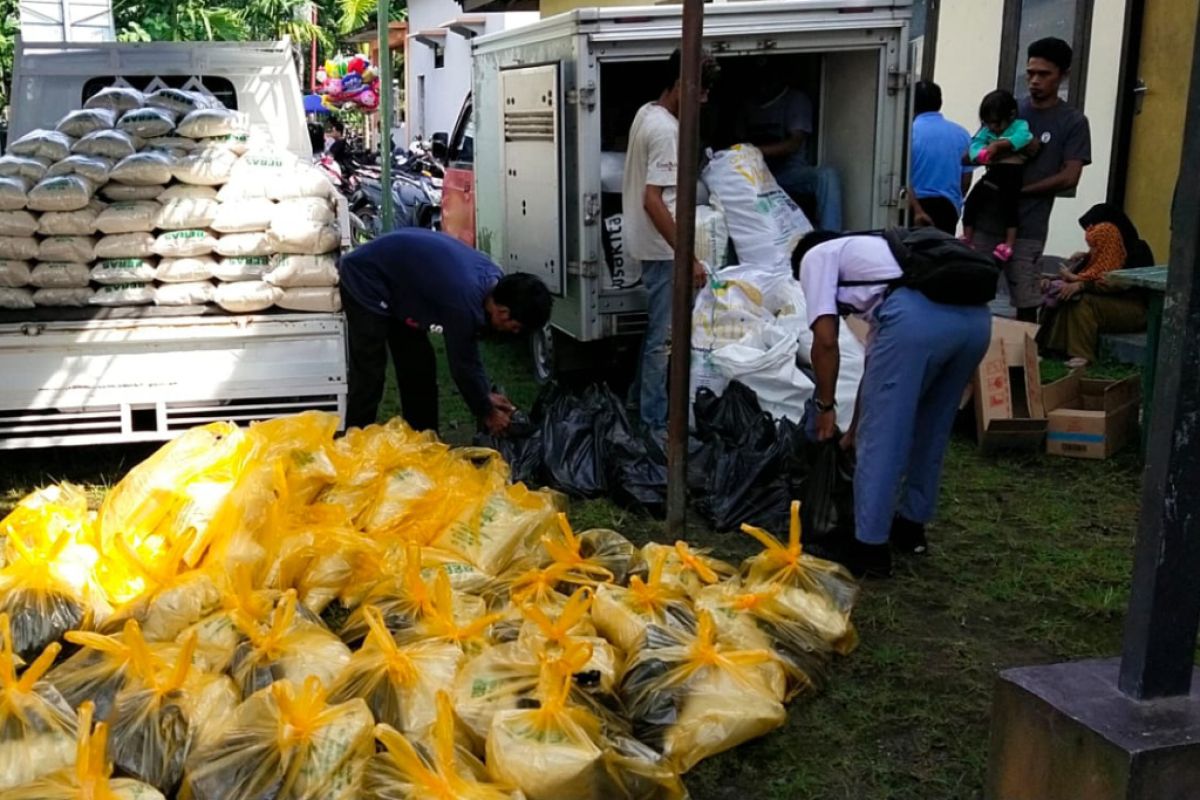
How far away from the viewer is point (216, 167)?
5.58 metres

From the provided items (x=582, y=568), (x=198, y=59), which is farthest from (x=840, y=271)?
(x=198, y=59)

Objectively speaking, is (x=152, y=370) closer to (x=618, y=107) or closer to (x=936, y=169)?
(x=618, y=107)

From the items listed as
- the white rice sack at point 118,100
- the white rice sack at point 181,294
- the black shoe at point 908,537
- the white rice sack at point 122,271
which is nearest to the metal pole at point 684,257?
the black shoe at point 908,537

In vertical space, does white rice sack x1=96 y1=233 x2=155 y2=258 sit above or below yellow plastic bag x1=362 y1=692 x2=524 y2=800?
A: above

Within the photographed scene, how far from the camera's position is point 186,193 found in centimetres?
555

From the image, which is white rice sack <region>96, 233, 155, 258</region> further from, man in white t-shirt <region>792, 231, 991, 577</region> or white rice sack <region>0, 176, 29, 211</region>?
man in white t-shirt <region>792, 231, 991, 577</region>

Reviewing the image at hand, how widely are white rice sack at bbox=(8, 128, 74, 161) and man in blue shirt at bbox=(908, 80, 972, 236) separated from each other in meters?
5.10

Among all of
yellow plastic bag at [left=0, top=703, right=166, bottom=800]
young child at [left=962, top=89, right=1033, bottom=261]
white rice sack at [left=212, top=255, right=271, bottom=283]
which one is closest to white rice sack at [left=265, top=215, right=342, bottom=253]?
white rice sack at [left=212, top=255, right=271, bottom=283]

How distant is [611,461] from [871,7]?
9.04ft

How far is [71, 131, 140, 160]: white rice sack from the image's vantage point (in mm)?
5617

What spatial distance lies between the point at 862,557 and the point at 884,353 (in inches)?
31.5

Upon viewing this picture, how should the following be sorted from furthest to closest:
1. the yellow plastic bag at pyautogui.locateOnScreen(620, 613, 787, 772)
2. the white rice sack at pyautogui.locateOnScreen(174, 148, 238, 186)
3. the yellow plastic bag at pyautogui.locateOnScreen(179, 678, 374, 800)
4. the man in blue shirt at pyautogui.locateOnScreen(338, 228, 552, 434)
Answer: the white rice sack at pyautogui.locateOnScreen(174, 148, 238, 186)
the man in blue shirt at pyautogui.locateOnScreen(338, 228, 552, 434)
the yellow plastic bag at pyautogui.locateOnScreen(620, 613, 787, 772)
the yellow plastic bag at pyautogui.locateOnScreen(179, 678, 374, 800)

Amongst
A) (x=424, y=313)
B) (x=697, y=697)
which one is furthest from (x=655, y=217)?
(x=697, y=697)

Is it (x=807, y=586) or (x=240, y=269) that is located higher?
(x=240, y=269)
